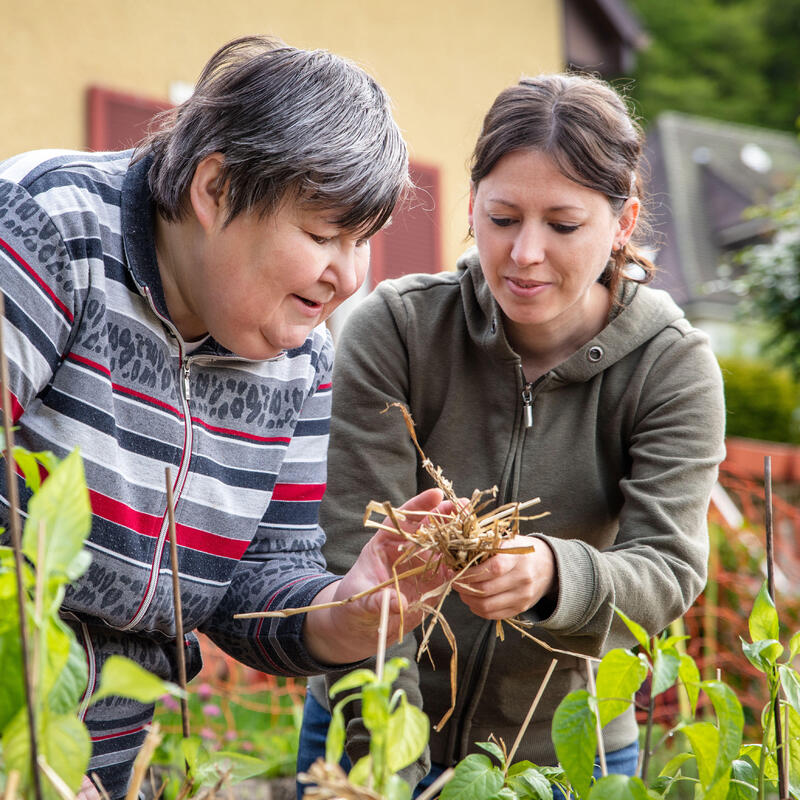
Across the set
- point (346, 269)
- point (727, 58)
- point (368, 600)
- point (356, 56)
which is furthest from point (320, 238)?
point (727, 58)

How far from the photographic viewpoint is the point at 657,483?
166cm

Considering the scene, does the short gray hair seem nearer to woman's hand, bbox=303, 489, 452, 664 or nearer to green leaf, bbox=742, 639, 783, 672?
woman's hand, bbox=303, 489, 452, 664

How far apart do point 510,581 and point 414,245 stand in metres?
5.91

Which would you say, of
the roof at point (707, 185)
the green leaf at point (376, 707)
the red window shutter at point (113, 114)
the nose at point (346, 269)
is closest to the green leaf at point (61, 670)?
the green leaf at point (376, 707)

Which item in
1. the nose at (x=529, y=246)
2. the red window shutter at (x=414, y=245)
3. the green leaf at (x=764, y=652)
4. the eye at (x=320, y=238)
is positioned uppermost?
the eye at (x=320, y=238)

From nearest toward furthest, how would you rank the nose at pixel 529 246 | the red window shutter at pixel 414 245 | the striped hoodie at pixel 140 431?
the striped hoodie at pixel 140 431
the nose at pixel 529 246
the red window shutter at pixel 414 245

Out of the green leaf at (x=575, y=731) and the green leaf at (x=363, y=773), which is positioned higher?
the green leaf at (x=363, y=773)

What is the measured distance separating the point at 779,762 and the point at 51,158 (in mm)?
1088

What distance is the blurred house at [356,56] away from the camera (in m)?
5.52

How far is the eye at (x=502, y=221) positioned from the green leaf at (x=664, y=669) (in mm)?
999

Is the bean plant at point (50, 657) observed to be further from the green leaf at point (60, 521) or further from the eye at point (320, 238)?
the eye at point (320, 238)

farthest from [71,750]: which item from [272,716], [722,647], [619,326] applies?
[722,647]

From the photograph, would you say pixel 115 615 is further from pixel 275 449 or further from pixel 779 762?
pixel 779 762

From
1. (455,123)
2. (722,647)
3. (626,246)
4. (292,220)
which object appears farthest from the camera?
(455,123)
